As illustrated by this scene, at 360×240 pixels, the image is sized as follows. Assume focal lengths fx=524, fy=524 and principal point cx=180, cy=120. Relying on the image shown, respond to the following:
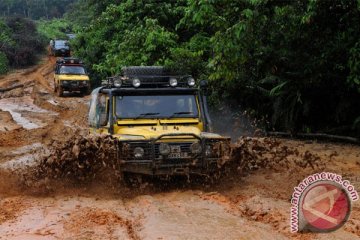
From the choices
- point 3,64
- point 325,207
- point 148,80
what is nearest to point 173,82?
point 148,80

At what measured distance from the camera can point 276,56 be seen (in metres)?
14.8

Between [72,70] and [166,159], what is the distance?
23200mm

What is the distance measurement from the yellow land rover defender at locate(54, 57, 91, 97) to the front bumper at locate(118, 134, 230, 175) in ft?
71.5

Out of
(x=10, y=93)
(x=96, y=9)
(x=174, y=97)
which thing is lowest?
(x=10, y=93)

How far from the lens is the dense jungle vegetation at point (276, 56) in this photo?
11.9 metres

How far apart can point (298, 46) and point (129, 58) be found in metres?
6.47

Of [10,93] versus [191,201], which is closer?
[191,201]

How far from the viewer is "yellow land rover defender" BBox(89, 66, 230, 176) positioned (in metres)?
8.11

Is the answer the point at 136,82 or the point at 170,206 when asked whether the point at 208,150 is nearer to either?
the point at 170,206

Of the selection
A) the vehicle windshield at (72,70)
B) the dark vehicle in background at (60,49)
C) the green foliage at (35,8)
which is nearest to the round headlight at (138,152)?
the vehicle windshield at (72,70)

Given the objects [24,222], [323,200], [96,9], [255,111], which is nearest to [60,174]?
[24,222]

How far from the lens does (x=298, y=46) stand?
1382 cm

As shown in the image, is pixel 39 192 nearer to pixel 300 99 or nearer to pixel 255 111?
pixel 300 99

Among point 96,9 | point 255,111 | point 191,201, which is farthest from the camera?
point 96,9
